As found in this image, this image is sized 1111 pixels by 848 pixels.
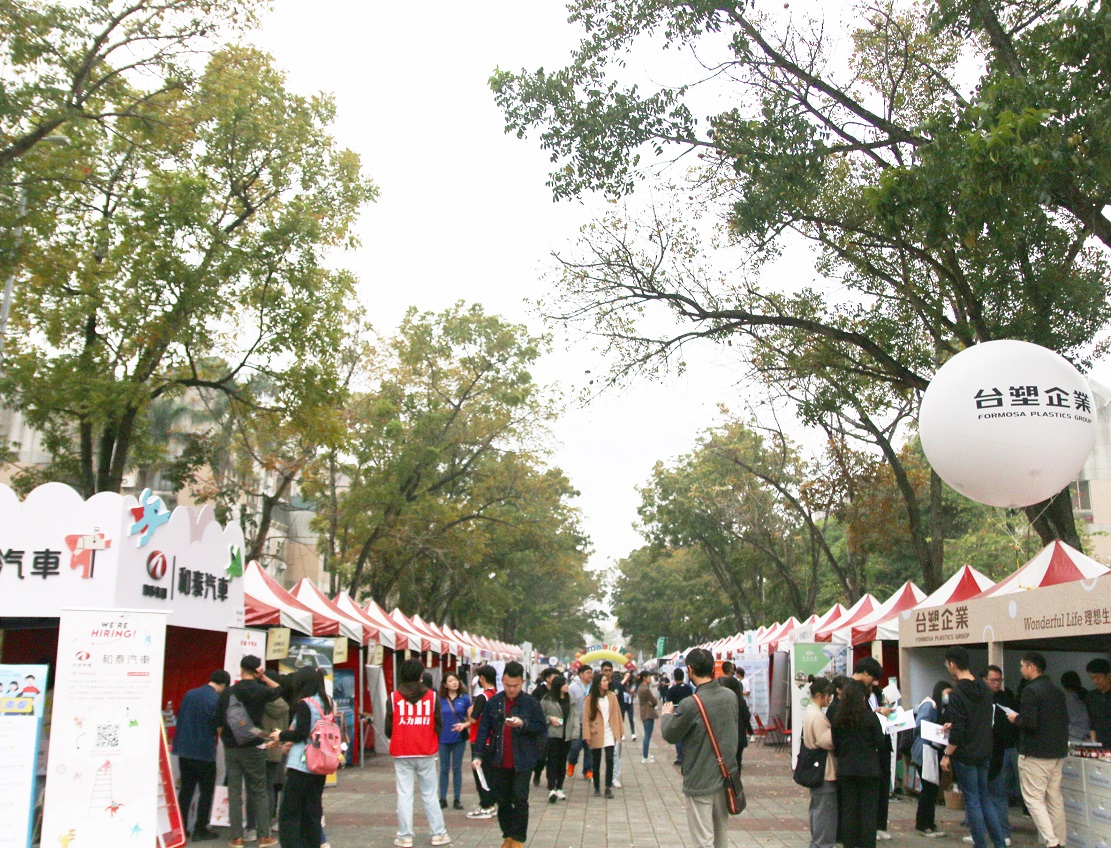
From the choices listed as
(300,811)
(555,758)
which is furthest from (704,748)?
(555,758)

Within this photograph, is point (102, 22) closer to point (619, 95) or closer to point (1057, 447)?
point (619, 95)

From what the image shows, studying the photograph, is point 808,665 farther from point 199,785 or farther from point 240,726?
point 240,726

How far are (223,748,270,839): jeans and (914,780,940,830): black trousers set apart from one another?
255 inches

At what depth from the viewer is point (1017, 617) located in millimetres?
10156

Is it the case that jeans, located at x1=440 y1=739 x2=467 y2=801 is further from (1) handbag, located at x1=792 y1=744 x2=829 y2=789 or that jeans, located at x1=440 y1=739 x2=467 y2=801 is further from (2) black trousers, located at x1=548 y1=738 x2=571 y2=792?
(1) handbag, located at x1=792 y1=744 x2=829 y2=789

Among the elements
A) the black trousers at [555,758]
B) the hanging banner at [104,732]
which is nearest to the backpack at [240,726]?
the hanging banner at [104,732]

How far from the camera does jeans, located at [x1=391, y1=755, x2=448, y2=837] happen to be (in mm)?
9109

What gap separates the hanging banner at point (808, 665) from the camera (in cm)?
1554

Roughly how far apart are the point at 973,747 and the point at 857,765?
167cm

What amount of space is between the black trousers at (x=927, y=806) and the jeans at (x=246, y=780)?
6472mm

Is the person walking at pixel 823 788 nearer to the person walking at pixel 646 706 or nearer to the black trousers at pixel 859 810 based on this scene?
the black trousers at pixel 859 810

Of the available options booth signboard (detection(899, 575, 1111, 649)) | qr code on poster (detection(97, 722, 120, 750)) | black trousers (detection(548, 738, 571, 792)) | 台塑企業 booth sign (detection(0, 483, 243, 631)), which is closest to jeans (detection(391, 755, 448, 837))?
qr code on poster (detection(97, 722, 120, 750))

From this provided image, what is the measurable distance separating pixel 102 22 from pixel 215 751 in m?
10.2

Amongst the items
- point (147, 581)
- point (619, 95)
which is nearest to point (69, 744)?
point (147, 581)
